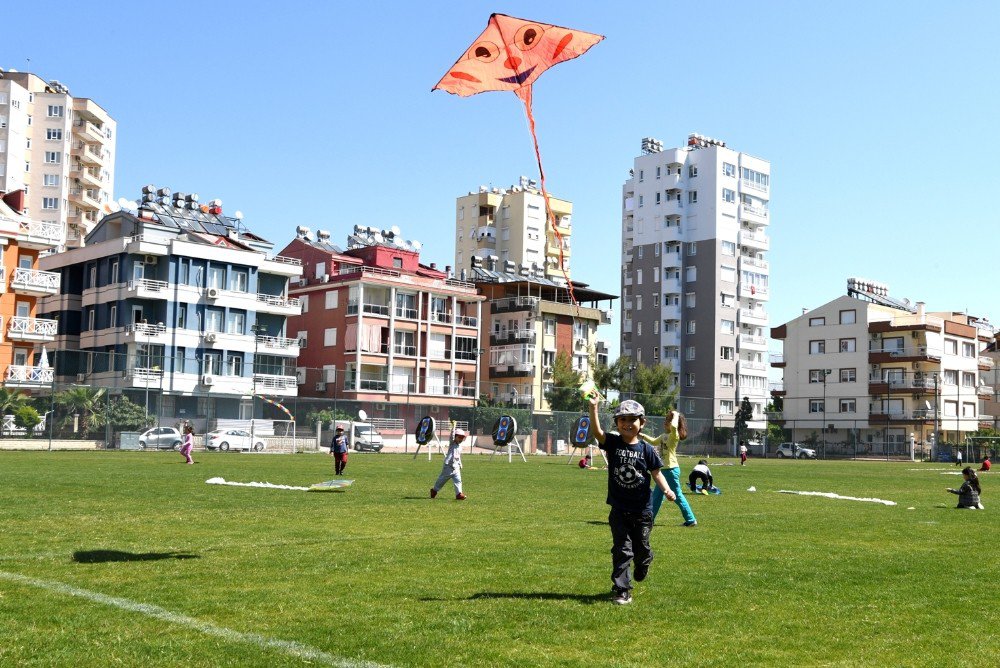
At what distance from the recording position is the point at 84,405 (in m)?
53.5

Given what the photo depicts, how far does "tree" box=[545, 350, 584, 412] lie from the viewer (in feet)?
298

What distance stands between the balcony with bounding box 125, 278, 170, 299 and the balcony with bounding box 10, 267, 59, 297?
4.67m

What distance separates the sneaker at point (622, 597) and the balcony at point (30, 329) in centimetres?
6762

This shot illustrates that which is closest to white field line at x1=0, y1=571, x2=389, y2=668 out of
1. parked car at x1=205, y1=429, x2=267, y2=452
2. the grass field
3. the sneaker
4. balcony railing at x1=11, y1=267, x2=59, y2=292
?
the grass field

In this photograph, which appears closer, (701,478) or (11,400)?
(701,478)

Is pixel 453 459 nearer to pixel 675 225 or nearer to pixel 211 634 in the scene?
pixel 211 634

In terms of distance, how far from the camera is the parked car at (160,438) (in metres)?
56.0

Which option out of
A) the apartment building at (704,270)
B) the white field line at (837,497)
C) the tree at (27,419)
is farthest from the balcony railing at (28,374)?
the apartment building at (704,270)

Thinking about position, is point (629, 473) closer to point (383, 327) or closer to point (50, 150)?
point (383, 327)

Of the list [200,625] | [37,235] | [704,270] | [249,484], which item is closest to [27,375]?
[37,235]

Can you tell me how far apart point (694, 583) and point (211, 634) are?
5.07 meters

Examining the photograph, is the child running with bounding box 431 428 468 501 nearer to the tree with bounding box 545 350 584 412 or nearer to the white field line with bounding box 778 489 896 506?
the white field line with bounding box 778 489 896 506

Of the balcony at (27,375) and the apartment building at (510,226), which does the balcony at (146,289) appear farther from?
the apartment building at (510,226)

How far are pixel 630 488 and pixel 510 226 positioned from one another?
Result: 129184 mm
